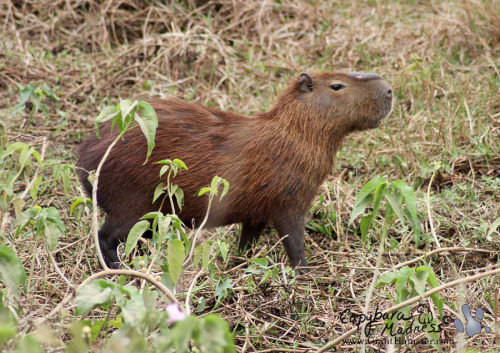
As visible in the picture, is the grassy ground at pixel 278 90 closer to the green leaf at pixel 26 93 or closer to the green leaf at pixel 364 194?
the green leaf at pixel 26 93

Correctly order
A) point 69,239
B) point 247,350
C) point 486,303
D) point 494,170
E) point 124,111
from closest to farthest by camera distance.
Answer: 1. point 124,111
2. point 247,350
3. point 486,303
4. point 69,239
5. point 494,170

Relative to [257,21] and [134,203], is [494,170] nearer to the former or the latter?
[134,203]

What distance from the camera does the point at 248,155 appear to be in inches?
150

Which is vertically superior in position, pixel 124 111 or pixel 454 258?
pixel 124 111

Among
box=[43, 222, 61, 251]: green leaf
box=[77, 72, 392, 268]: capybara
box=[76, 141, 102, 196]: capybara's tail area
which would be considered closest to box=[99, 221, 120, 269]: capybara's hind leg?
box=[77, 72, 392, 268]: capybara

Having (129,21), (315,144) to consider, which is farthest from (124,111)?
(129,21)

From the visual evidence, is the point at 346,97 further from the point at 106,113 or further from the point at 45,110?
the point at 45,110

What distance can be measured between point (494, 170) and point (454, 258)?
1172 mm

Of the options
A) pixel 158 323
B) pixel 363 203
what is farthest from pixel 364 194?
pixel 158 323

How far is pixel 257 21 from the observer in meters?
6.73

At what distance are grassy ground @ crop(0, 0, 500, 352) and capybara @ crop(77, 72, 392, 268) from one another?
29 cm

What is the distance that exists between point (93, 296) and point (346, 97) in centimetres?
236

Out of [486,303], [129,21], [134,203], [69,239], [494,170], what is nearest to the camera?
[486,303]

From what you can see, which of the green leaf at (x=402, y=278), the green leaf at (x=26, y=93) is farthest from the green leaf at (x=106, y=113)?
the green leaf at (x=26, y=93)
